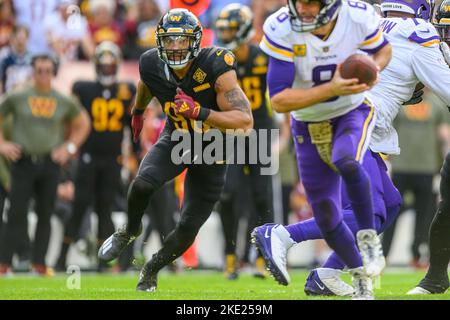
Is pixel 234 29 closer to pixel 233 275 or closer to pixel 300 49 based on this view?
pixel 233 275

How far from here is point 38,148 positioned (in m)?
11.5

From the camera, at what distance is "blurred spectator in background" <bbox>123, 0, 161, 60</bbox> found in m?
14.9

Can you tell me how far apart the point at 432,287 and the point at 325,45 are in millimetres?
2015

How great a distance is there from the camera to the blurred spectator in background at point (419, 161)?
12.5m

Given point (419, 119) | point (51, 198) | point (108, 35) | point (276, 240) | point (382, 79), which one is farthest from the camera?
point (108, 35)

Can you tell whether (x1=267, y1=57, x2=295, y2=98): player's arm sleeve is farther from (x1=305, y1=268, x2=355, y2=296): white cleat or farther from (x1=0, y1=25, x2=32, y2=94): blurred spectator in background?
(x1=0, y1=25, x2=32, y2=94): blurred spectator in background

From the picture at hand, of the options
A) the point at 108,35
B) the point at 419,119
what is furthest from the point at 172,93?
the point at 108,35

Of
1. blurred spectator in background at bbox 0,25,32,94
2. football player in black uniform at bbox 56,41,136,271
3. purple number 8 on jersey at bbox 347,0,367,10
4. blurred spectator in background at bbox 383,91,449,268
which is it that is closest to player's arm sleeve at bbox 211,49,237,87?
purple number 8 on jersey at bbox 347,0,367,10

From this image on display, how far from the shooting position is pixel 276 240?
709 cm

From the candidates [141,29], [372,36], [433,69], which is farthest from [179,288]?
[141,29]

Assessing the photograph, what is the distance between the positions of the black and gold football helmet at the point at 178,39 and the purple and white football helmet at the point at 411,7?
1347 mm

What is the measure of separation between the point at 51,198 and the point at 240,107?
14.8 feet

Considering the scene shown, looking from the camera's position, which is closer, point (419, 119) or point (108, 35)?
point (419, 119)

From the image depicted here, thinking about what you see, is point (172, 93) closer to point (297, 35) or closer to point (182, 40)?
point (182, 40)
